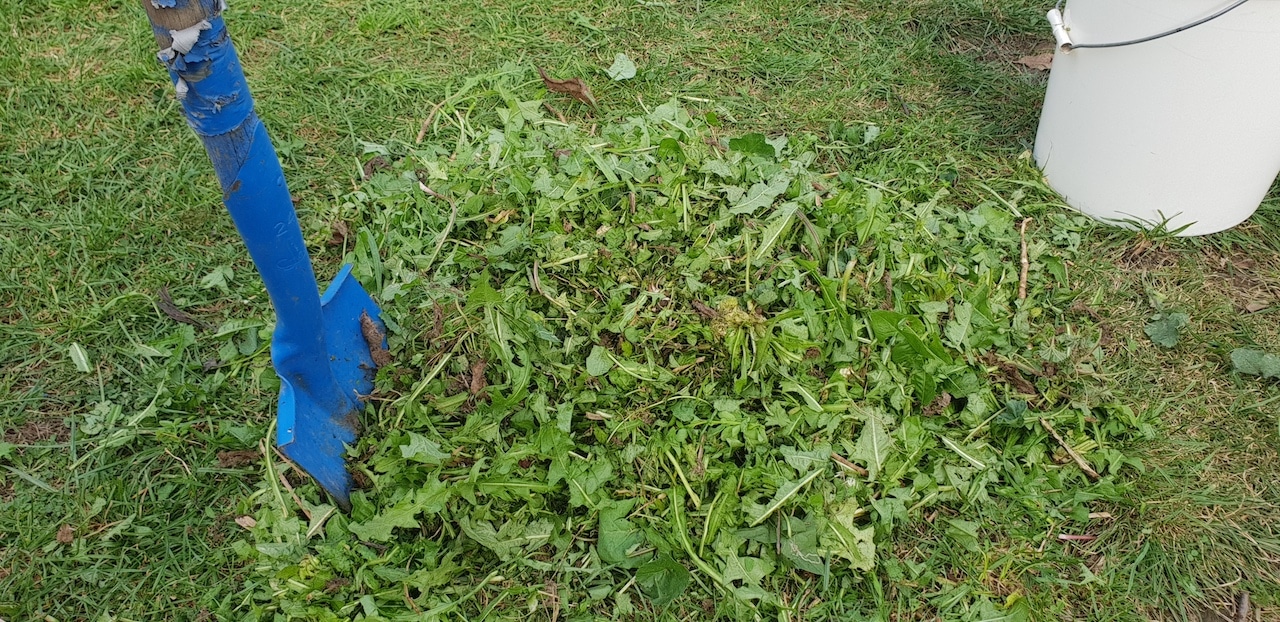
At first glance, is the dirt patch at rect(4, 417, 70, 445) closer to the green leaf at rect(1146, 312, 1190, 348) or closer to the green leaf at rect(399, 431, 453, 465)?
the green leaf at rect(399, 431, 453, 465)

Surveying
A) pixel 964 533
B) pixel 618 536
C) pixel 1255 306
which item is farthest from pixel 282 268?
pixel 1255 306

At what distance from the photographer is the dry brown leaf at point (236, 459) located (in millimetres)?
2035

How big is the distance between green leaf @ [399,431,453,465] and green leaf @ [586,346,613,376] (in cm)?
37

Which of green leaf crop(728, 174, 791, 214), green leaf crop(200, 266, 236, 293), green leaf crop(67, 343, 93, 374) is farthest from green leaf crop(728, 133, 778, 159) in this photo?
green leaf crop(67, 343, 93, 374)

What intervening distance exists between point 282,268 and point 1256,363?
8.02 ft

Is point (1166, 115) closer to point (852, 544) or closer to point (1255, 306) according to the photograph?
point (1255, 306)

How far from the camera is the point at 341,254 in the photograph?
2484 mm

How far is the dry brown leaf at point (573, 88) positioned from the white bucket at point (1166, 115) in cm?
153

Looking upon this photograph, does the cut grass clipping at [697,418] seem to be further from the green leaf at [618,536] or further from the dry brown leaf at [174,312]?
the dry brown leaf at [174,312]

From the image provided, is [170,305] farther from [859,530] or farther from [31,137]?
[859,530]

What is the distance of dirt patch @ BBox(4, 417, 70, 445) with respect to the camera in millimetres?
2113

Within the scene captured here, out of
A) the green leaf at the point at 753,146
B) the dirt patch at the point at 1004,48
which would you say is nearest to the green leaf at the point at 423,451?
the green leaf at the point at 753,146

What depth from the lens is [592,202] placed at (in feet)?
7.60

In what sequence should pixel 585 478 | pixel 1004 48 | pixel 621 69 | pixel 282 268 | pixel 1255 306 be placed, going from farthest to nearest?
1. pixel 1004 48
2. pixel 621 69
3. pixel 1255 306
4. pixel 585 478
5. pixel 282 268
